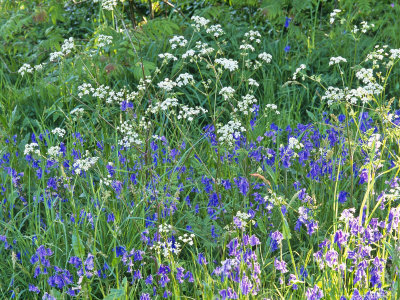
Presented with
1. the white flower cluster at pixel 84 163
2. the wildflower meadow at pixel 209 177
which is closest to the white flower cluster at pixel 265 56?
the wildflower meadow at pixel 209 177

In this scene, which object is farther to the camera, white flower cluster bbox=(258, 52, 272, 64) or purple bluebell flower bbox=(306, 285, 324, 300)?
white flower cluster bbox=(258, 52, 272, 64)

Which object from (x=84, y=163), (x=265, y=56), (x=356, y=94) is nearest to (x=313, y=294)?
(x=356, y=94)

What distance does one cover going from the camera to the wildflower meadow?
82.2 inches

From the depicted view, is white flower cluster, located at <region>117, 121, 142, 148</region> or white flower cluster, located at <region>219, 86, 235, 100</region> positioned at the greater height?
white flower cluster, located at <region>219, 86, 235, 100</region>

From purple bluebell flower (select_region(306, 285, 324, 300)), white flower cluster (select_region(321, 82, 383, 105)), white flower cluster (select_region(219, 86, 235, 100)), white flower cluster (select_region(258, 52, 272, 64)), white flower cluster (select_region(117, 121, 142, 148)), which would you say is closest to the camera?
purple bluebell flower (select_region(306, 285, 324, 300))

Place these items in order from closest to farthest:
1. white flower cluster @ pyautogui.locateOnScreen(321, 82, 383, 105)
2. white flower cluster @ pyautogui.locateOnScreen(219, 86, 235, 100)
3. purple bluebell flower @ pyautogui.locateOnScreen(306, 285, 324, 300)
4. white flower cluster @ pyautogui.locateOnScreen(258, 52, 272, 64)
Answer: purple bluebell flower @ pyautogui.locateOnScreen(306, 285, 324, 300) < white flower cluster @ pyautogui.locateOnScreen(321, 82, 383, 105) < white flower cluster @ pyautogui.locateOnScreen(219, 86, 235, 100) < white flower cluster @ pyautogui.locateOnScreen(258, 52, 272, 64)

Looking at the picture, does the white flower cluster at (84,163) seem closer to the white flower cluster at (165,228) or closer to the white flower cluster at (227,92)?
the white flower cluster at (165,228)

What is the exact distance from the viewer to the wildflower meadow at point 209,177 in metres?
2.09

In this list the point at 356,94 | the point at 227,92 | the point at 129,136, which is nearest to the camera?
the point at 356,94

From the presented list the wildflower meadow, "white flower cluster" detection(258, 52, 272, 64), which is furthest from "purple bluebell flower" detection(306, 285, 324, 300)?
"white flower cluster" detection(258, 52, 272, 64)

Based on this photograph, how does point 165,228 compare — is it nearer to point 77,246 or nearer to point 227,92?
point 77,246

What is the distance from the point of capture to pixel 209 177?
2.72m

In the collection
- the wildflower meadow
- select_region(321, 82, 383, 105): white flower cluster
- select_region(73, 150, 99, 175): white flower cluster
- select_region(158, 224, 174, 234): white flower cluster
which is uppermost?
select_region(321, 82, 383, 105): white flower cluster

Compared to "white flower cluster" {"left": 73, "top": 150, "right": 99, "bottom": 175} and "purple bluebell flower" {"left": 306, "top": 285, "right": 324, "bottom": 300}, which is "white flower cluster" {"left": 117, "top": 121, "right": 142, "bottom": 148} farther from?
"purple bluebell flower" {"left": 306, "top": 285, "right": 324, "bottom": 300}
